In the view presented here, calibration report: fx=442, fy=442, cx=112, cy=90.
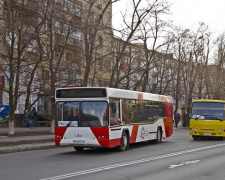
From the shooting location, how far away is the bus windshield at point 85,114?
16.9 m

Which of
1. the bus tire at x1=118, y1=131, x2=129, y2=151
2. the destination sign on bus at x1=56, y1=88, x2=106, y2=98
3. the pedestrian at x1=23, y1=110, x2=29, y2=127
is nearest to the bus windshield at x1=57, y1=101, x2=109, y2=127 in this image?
the destination sign on bus at x1=56, y1=88, x2=106, y2=98

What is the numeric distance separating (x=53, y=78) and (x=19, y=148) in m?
8.96

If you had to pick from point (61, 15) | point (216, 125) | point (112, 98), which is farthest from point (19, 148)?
point (216, 125)

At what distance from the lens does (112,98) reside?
1753 centimetres

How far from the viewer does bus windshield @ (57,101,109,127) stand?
16.9m

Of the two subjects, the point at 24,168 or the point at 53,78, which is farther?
the point at 53,78

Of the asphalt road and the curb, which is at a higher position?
the curb

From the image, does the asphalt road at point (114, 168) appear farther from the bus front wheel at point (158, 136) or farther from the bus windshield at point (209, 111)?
the bus windshield at point (209, 111)

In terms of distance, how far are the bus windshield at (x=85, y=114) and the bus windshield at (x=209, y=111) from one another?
11177 millimetres

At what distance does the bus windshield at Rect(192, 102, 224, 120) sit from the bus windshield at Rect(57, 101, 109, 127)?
440 inches

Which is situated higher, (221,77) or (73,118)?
(221,77)

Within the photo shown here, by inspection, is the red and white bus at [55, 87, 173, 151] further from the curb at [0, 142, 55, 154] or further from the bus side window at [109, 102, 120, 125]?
the curb at [0, 142, 55, 154]

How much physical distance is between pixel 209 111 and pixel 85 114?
11.9m

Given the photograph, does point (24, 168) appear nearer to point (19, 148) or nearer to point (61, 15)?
point (19, 148)
